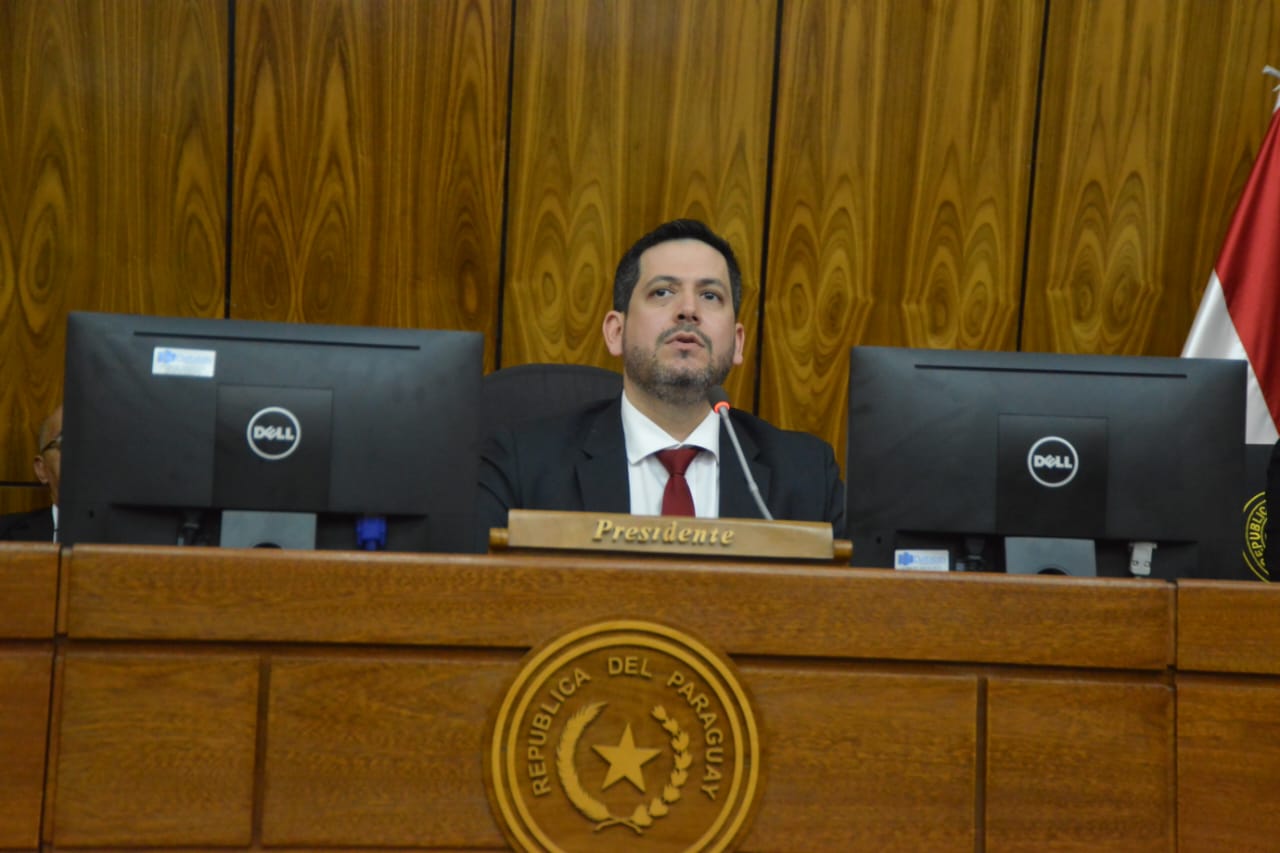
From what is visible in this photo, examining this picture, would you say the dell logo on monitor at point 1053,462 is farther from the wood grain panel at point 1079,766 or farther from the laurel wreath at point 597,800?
the laurel wreath at point 597,800

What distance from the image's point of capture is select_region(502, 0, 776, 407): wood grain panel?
11.7 ft

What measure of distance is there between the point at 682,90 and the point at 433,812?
103 inches

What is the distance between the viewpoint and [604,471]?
2.38 m

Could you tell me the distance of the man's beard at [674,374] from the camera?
2521mm

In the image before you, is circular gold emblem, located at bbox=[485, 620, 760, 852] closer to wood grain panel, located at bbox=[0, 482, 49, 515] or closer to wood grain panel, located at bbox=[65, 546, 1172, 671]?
wood grain panel, located at bbox=[65, 546, 1172, 671]

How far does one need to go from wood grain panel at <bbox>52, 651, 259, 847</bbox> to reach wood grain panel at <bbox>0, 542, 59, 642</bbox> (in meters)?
0.05

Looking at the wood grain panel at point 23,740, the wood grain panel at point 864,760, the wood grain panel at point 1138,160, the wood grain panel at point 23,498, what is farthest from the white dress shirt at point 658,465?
the wood grain panel at point 23,498

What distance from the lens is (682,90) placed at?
3.59 m

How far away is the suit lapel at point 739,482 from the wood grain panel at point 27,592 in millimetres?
1203

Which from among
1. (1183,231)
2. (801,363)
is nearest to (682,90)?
(801,363)

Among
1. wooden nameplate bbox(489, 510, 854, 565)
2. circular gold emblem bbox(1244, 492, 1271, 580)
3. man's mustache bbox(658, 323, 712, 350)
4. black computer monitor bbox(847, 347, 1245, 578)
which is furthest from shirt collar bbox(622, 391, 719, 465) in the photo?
circular gold emblem bbox(1244, 492, 1271, 580)

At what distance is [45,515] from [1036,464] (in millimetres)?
2524

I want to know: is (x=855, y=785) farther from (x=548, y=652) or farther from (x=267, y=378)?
(x=267, y=378)

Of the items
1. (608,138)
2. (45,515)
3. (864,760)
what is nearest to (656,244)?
(608,138)
